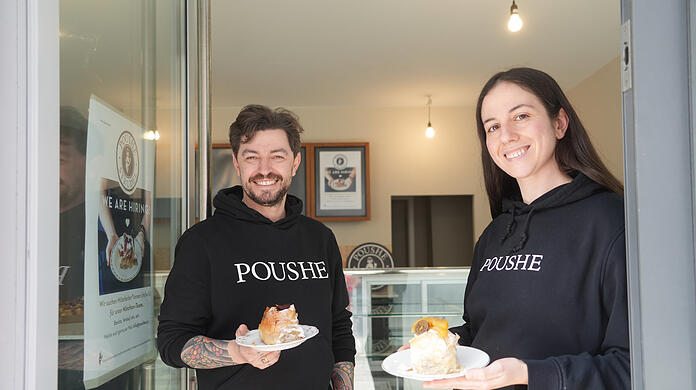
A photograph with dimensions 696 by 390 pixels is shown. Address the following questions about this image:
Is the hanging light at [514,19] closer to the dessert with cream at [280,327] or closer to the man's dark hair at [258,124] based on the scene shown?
the man's dark hair at [258,124]

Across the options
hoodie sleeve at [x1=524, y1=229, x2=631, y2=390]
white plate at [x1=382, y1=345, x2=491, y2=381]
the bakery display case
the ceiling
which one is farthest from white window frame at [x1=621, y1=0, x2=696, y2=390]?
the ceiling

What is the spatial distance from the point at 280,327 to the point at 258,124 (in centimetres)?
70

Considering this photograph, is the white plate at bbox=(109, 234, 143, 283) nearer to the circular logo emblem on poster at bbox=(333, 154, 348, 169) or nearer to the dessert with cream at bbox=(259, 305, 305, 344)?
the dessert with cream at bbox=(259, 305, 305, 344)

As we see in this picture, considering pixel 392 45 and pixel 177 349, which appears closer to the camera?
pixel 177 349

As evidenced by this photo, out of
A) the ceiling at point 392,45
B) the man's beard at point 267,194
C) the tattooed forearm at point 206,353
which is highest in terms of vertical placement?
the ceiling at point 392,45

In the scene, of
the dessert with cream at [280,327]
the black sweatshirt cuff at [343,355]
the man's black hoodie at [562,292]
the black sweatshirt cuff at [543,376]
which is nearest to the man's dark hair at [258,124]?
the dessert with cream at [280,327]

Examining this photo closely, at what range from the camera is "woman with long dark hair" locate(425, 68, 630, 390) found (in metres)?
1.22

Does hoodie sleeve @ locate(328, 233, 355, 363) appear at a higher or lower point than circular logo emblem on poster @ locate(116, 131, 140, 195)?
lower

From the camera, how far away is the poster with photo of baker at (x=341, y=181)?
7594 mm

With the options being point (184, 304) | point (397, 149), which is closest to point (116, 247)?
point (184, 304)

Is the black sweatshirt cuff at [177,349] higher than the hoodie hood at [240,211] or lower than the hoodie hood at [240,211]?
lower

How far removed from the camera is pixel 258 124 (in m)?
1.95
